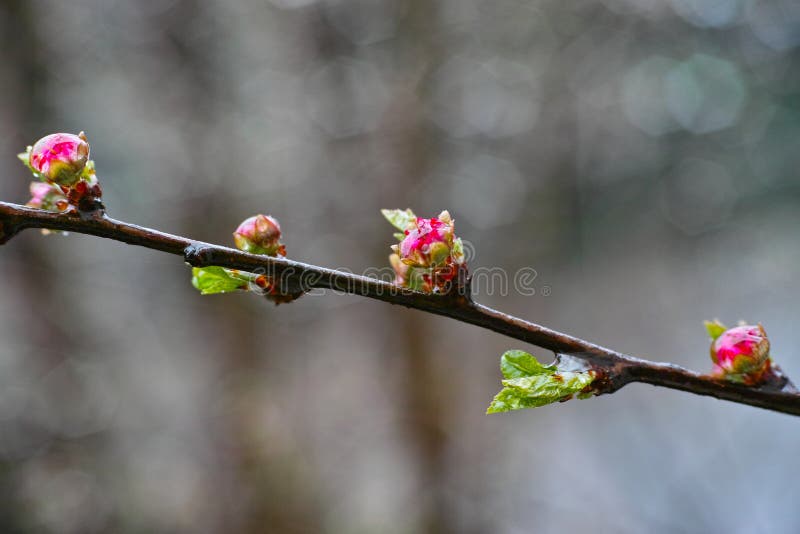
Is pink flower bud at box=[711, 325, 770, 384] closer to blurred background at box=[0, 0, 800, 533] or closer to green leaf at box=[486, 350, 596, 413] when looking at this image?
green leaf at box=[486, 350, 596, 413]

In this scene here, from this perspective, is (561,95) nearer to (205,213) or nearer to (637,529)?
(205,213)

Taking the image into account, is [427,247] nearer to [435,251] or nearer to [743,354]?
[435,251]

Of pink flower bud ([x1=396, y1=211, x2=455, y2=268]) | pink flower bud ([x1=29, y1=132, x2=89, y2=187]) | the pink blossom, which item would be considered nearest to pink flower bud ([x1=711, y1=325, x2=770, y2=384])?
the pink blossom

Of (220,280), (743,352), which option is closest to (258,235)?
(220,280)

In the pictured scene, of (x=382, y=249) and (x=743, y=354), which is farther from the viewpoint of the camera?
(x=382, y=249)

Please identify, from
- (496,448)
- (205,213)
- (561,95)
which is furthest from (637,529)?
(205,213)

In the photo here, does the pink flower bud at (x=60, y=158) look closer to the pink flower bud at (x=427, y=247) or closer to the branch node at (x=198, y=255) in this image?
the branch node at (x=198, y=255)

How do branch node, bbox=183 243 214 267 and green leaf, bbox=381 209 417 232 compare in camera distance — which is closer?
branch node, bbox=183 243 214 267
